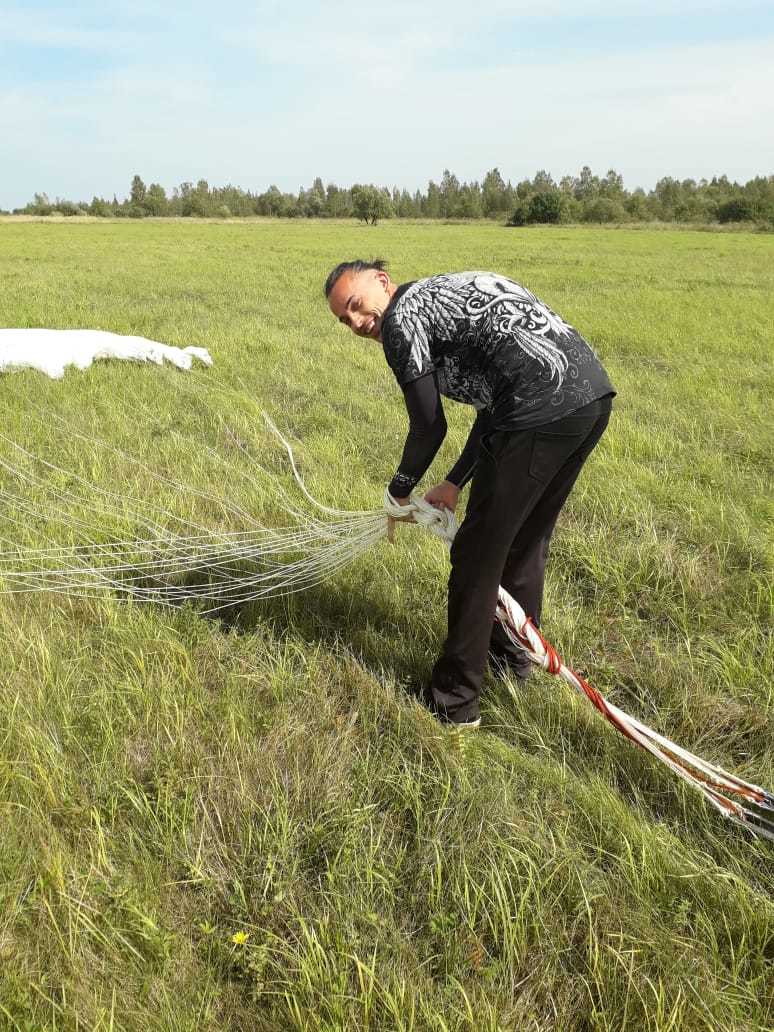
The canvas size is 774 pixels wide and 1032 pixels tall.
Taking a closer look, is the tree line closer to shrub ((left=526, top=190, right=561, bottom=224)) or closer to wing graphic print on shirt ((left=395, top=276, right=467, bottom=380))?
shrub ((left=526, top=190, right=561, bottom=224))

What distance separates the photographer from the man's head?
208 cm

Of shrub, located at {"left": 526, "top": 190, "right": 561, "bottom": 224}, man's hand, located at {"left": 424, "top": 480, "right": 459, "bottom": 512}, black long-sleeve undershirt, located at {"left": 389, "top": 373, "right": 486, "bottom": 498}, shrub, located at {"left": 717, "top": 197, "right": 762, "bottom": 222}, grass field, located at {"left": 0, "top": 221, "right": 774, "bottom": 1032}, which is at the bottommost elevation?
grass field, located at {"left": 0, "top": 221, "right": 774, "bottom": 1032}

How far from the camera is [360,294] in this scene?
2078mm

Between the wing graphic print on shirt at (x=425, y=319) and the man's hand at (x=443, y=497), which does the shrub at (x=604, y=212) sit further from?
the wing graphic print on shirt at (x=425, y=319)

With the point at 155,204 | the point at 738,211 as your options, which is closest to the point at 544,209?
the point at 738,211

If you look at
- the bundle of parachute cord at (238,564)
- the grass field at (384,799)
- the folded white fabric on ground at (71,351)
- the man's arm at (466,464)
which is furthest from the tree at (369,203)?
the man's arm at (466,464)

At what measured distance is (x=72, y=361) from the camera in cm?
688

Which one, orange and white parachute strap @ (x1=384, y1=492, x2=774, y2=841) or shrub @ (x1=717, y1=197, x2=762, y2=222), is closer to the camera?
orange and white parachute strap @ (x1=384, y1=492, x2=774, y2=841)

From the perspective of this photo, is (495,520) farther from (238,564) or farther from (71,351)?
(71,351)

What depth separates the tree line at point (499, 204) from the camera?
56031 millimetres

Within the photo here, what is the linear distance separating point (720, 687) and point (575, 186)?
137 meters

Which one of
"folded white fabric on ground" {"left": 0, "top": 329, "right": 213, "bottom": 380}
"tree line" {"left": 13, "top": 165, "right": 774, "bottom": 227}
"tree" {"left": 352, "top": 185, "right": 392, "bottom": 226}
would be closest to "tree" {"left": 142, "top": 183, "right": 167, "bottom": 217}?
"tree line" {"left": 13, "top": 165, "right": 774, "bottom": 227}

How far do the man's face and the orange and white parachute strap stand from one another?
24.4 inches

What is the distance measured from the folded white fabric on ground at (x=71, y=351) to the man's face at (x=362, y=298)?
548 cm
